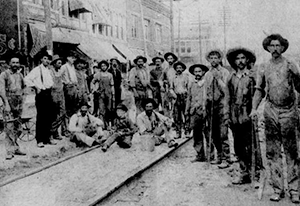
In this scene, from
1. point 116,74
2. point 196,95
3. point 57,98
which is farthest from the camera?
point 116,74

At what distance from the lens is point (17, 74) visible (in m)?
8.65

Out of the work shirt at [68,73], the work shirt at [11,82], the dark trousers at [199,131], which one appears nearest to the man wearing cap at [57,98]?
the work shirt at [68,73]

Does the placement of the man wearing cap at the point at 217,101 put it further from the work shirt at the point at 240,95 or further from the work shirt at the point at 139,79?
the work shirt at the point at 139,79

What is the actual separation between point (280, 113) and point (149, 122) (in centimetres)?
454

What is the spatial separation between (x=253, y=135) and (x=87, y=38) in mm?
19498

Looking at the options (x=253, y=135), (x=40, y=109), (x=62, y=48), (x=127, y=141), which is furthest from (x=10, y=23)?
(x=253, y=135)

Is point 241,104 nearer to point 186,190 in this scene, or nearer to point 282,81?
point 282,81

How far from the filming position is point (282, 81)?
547 cm

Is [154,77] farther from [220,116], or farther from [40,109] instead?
[220,116]

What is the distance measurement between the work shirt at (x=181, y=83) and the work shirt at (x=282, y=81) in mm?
5540

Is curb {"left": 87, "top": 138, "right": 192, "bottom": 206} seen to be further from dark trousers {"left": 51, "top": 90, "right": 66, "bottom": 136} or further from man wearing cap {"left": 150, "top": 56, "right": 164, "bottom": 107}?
man wearing cap {"left": 150, "top": 56, "right": 164, "bottom": 107}

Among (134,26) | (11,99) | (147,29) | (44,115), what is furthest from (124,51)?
(11,99)

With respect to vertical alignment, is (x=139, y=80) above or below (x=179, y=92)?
above

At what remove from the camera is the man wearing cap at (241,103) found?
6.38 m
